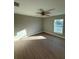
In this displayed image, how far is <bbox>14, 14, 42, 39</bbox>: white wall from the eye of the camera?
831cm

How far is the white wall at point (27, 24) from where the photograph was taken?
8312 millimetres

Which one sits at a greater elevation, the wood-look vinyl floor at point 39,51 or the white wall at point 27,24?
the white wall at point 27,24

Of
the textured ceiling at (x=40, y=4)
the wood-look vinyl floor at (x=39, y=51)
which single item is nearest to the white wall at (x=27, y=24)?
the textured ceiling at (x=40, y=4)

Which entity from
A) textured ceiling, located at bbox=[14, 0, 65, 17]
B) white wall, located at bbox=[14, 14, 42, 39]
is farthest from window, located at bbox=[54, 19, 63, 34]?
textured ceiling, located at bbox=[14, 0, 65, 17]

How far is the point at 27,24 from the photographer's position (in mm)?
9914

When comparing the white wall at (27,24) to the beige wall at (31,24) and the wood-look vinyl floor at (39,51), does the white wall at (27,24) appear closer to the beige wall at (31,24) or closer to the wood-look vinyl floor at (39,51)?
the beige wall at (31,24)

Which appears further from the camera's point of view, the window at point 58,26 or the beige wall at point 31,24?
the window at point 58,26

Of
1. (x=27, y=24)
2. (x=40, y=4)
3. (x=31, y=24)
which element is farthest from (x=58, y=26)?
(x=40, y=4)

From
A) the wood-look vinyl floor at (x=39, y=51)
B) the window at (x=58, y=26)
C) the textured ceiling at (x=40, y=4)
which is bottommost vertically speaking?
the wood-look vinyl floor at (x=39, y=51)

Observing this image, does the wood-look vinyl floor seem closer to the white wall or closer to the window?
the white wall

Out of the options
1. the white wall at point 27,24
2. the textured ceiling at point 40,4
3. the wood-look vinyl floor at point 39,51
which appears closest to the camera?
the wood-look vinyl floor at point 39,51
